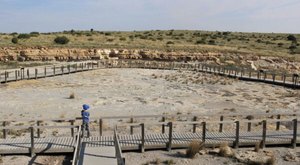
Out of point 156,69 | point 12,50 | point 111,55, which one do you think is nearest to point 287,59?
point 156,69

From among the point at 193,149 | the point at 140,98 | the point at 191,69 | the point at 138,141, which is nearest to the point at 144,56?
the point at 191,69

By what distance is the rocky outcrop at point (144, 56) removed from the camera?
55625 mm

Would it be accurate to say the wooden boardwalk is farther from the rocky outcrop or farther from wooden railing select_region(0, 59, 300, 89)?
the rocky outcrop

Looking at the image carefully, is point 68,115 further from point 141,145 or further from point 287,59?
point 287,59

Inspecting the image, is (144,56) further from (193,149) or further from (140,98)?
(193,149)

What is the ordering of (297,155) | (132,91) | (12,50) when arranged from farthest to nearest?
(12,50) < (132,91) < (297,155)

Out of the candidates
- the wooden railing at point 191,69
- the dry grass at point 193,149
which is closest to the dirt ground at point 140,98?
the dry grass at point 193,149

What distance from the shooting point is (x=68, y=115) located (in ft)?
69.7

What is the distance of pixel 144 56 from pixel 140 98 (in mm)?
36113

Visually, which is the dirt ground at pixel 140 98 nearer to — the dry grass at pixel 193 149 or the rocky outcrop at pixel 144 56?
the dry grass at pixel 193 149

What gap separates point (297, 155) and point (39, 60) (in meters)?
48.4

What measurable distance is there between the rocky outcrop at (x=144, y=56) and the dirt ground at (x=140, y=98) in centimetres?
1818

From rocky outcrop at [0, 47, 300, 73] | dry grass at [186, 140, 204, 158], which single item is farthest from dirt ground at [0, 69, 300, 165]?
rocky outcrop at [0, 47, 300, 73]

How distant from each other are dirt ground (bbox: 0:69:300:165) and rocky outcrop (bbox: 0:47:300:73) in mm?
18177
